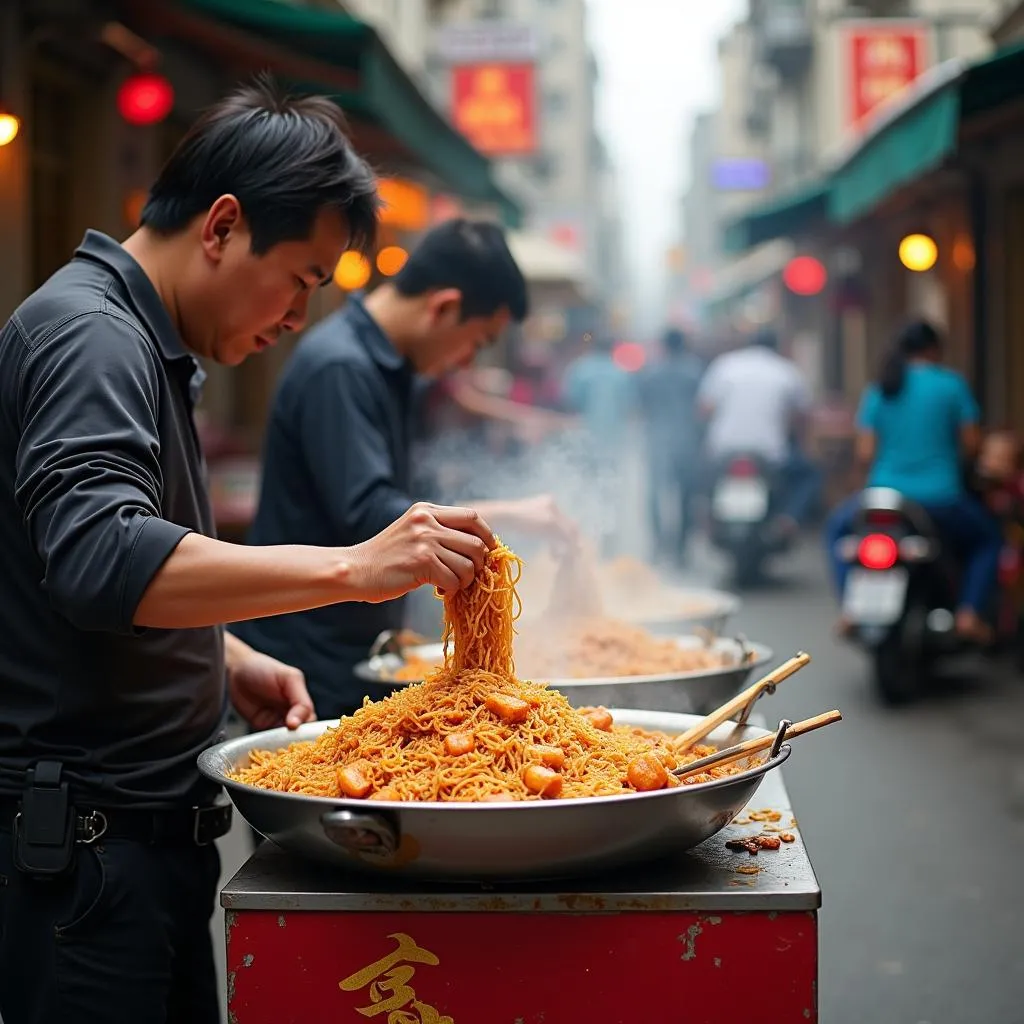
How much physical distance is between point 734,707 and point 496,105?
74.8ft

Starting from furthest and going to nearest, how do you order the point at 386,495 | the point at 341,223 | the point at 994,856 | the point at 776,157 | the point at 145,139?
the point at 776,157 < the point at 145,139 < the point at 994,856 < the point at 386,495 < the point at 341,223

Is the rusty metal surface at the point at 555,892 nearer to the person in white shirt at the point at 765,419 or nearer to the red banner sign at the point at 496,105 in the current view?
the person in white shirt at the point at 765,419

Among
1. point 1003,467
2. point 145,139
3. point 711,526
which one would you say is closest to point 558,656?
point 1003,467

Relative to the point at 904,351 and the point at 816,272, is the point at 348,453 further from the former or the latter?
the point at 816,272

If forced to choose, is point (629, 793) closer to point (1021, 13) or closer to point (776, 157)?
point (1021, 13)

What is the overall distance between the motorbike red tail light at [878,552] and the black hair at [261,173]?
6.12 metres

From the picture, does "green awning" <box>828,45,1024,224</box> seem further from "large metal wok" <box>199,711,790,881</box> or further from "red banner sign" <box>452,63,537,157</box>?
"red banner sign" <box>452,63,537,157</box>

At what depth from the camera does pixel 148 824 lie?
237 cm

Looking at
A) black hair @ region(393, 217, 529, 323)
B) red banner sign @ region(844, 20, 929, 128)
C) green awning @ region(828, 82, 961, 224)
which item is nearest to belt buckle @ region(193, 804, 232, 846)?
black hair @ region(393, 217, 529, 323)

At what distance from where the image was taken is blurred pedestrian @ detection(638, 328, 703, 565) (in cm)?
1443

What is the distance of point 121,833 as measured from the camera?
A: 2.33 meters

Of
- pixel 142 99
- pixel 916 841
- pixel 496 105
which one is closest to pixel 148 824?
pixel 916 841

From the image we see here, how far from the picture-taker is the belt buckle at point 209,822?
2.48 m

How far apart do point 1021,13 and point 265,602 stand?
539 inches
